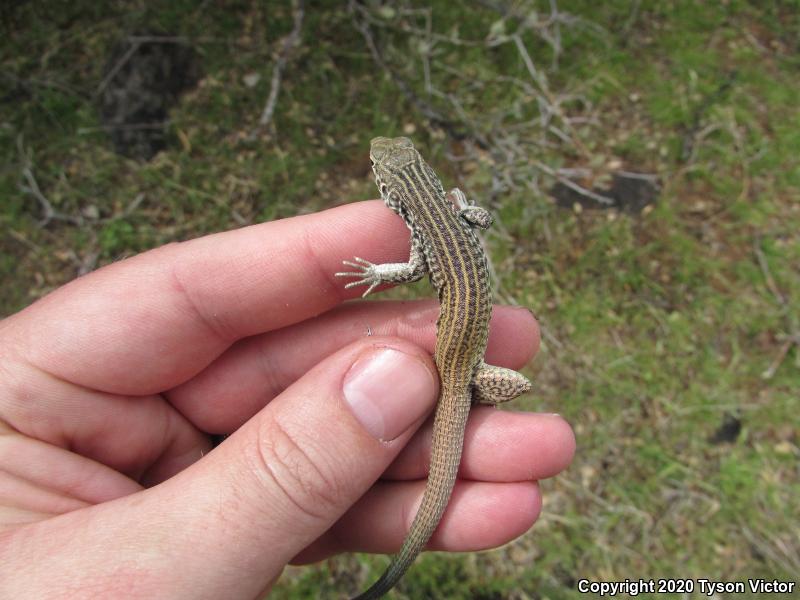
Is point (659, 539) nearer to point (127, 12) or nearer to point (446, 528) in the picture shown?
point (446, 528)

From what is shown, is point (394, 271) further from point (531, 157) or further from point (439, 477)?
point (531, 157)

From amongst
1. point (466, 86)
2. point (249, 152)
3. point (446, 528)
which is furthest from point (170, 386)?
point (466, 86)

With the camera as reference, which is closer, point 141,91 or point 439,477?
point 439,477

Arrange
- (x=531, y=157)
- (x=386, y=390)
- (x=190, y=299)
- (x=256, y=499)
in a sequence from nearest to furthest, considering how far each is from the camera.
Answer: (x=256, y=499) → (x=386, y=390) → (x=190, y=299) → (x=531, y=157)

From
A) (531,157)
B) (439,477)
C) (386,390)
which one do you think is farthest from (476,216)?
(531,157)
